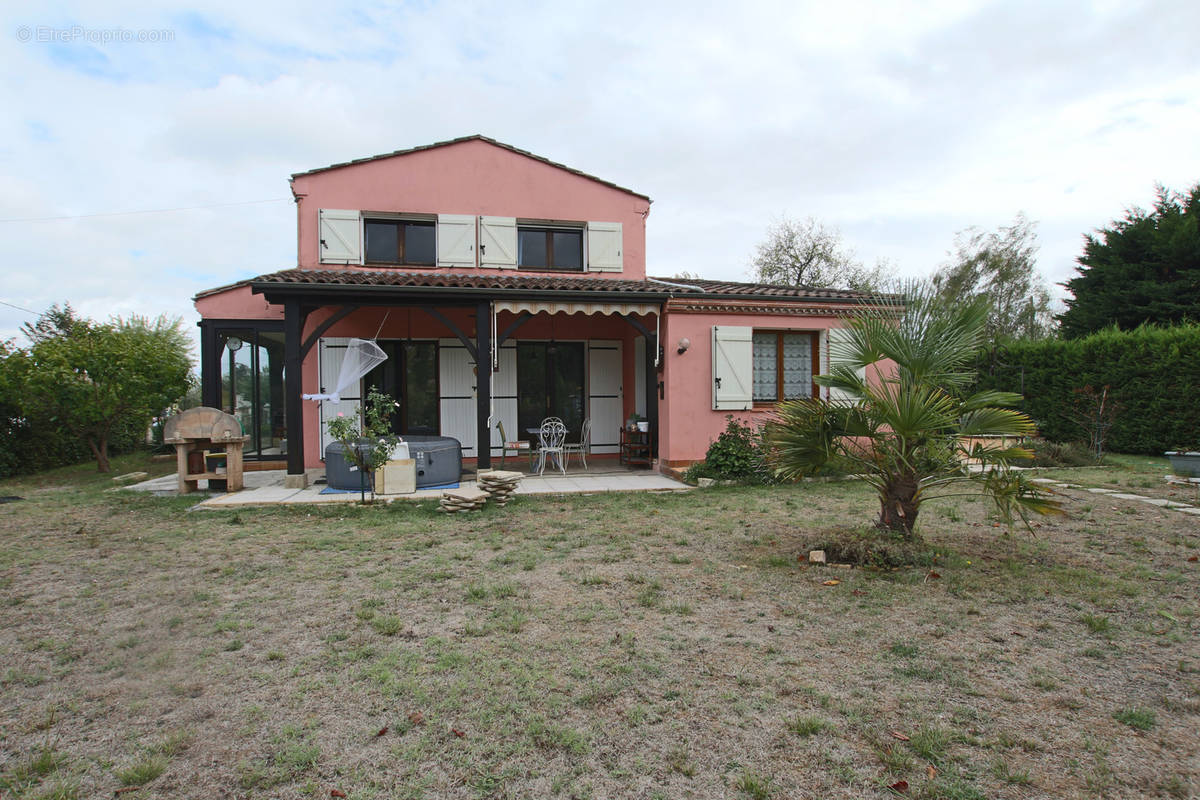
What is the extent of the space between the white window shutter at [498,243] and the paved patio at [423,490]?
428 cm

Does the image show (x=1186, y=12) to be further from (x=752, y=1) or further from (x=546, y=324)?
(x=546, y=324)

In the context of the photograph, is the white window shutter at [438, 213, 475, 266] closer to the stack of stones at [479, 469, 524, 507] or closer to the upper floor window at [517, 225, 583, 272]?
the upper floor window at [517, 225, 583, 272]

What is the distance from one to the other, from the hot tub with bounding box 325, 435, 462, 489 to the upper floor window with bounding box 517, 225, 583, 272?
4531 millimetres

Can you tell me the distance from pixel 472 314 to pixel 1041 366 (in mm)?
13392

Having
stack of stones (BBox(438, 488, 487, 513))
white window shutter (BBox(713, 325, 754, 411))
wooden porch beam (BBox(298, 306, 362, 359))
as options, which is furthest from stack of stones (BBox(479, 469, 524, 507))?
white window shutter (BBox(713, 325, 754, 411))

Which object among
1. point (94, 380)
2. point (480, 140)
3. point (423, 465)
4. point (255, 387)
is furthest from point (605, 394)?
point (94, 380)

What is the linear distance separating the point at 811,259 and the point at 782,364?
19483mm

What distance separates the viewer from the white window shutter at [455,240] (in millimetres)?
11344

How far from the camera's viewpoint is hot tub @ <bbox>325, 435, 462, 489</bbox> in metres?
8.48

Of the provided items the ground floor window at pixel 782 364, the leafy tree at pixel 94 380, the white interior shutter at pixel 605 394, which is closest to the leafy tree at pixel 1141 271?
the ground floor window at pixel 782 364

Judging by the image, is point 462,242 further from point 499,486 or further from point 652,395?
point 499,486

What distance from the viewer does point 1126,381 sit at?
1246cm

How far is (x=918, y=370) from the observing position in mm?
4672

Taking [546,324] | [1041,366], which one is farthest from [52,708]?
[1041,366]
